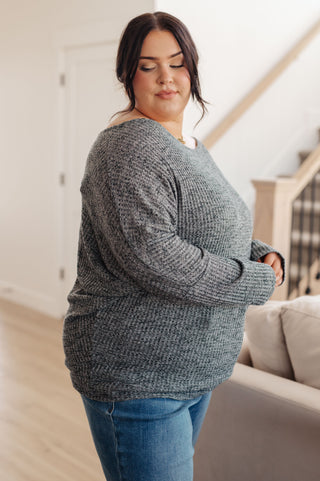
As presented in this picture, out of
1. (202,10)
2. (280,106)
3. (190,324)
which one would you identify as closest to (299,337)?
(190,324)

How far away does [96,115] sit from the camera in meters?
4.04

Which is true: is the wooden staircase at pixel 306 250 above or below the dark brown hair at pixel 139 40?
below

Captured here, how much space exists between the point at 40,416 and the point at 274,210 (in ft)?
5.72

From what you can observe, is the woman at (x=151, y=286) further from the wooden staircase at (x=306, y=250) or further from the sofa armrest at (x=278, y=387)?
the wooden staircase at (x=306, y=250)

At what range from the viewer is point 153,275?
96cm

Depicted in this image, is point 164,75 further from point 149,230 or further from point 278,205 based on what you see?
point 278,205

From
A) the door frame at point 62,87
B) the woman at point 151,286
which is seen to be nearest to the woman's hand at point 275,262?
the woman at point 151,286

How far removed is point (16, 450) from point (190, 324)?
1684 millimetres

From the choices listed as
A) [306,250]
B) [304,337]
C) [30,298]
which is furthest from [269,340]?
[30,298]

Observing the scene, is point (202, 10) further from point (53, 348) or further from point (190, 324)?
point (190, 324)

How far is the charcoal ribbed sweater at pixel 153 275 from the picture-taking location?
962 millimetres

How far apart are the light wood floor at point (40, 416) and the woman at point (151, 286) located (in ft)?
4.29

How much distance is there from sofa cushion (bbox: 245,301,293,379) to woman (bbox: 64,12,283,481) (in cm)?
47

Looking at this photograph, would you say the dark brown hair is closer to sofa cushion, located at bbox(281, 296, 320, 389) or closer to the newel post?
sofa cushion, located at bbox(281, 296, 320, 389)
